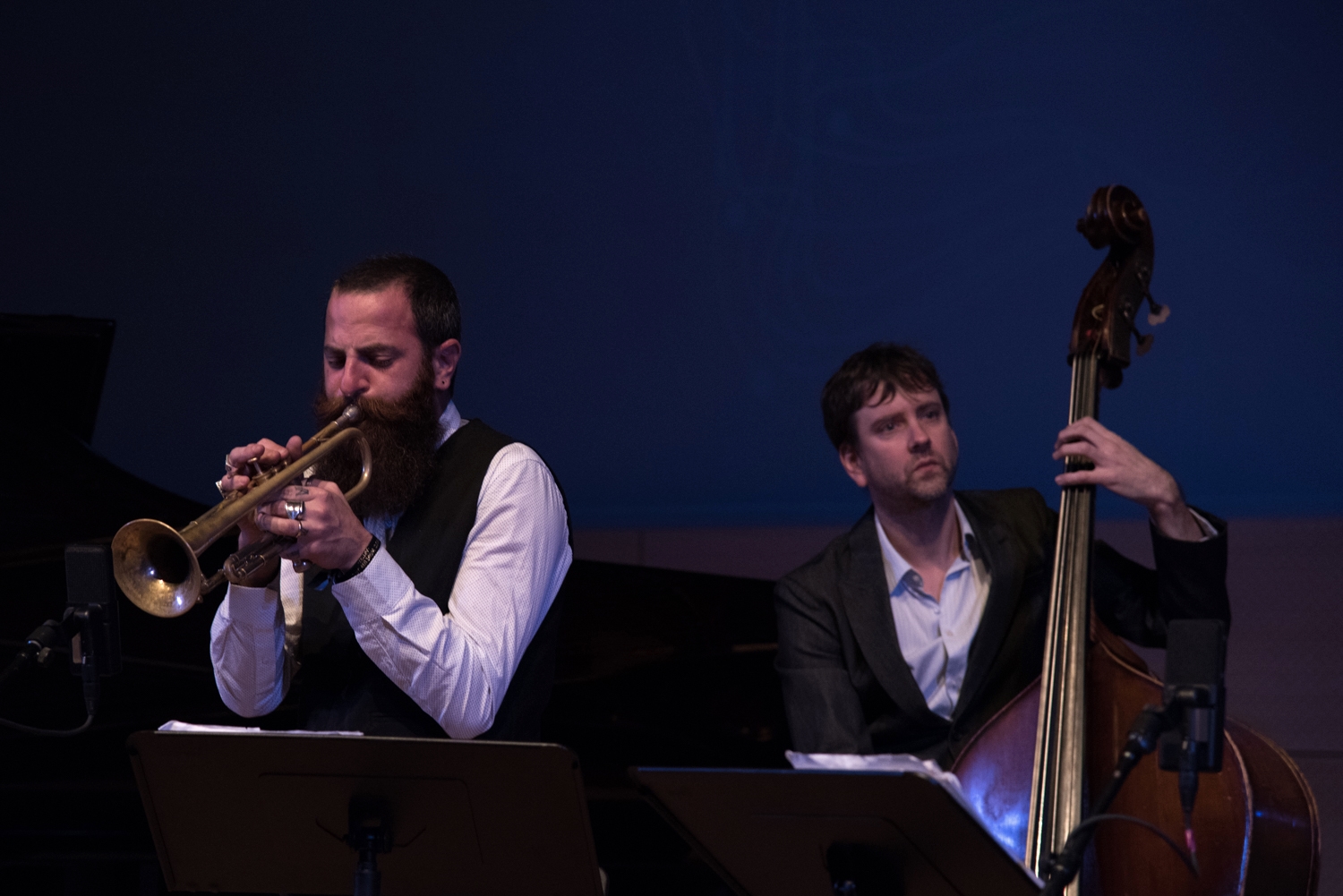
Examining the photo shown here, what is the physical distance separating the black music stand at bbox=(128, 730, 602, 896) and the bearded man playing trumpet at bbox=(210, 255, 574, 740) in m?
0.27

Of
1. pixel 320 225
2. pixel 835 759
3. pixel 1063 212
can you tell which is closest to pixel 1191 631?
pixel 835 759

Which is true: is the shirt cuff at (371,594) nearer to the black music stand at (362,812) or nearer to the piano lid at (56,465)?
the black music stand at (362,812)

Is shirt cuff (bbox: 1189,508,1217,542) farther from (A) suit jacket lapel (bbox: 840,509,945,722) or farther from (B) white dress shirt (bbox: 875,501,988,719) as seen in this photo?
(A) suit jacket lapel (bbox: 840,509,945,722)

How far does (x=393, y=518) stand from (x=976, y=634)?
1117mm

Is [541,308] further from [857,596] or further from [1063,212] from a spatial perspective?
[857,596]

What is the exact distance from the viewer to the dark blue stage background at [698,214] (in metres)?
4.14

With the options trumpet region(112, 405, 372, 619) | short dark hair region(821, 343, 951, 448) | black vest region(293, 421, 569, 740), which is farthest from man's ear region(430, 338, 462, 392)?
short dark hair region(821, 343, 951, 448)

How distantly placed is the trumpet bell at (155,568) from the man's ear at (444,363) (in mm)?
562

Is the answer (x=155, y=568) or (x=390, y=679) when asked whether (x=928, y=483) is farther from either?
(x=155, y=568)

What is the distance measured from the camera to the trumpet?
6.98 feet

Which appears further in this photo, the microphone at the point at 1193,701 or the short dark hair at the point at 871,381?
the short dark hair at the point at 871,381

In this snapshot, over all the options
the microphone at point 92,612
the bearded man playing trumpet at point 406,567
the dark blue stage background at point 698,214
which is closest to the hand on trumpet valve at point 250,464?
the bearded man playing trumpet at point 406,567

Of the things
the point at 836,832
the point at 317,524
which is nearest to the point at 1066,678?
the point at 836,832

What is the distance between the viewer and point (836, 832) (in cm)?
182
